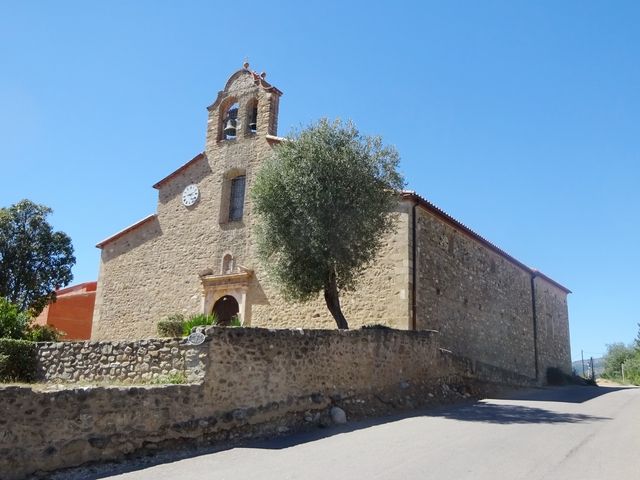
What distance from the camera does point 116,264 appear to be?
73.5 ft

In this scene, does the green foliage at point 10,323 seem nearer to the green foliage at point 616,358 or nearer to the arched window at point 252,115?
the arched window at point 252,115

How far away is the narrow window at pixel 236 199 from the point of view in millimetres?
20359

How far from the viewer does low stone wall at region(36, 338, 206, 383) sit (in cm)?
913

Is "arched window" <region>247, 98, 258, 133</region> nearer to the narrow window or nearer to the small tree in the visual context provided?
the narrow window

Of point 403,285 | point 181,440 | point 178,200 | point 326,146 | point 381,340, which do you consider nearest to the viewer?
point 181,440

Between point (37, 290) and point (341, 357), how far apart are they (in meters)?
17.0

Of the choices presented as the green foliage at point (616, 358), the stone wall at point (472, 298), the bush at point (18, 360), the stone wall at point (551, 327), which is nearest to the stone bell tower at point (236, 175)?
the stone wall at point (472, 298)

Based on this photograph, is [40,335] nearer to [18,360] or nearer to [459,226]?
[18,360]

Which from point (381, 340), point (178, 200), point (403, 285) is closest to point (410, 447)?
point (381, 340)

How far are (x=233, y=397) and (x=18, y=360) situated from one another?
6.15m

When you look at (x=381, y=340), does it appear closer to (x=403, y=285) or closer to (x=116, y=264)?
(x=403, y=285)

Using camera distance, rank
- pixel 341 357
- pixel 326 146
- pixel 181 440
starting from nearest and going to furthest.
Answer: pixel 181 440, pixel 341 357, pixel 326 146

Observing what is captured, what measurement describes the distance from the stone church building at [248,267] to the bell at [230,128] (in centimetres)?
4

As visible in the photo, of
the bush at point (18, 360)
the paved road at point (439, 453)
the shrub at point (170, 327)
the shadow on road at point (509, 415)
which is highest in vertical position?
the shrub at point (170, 327)
